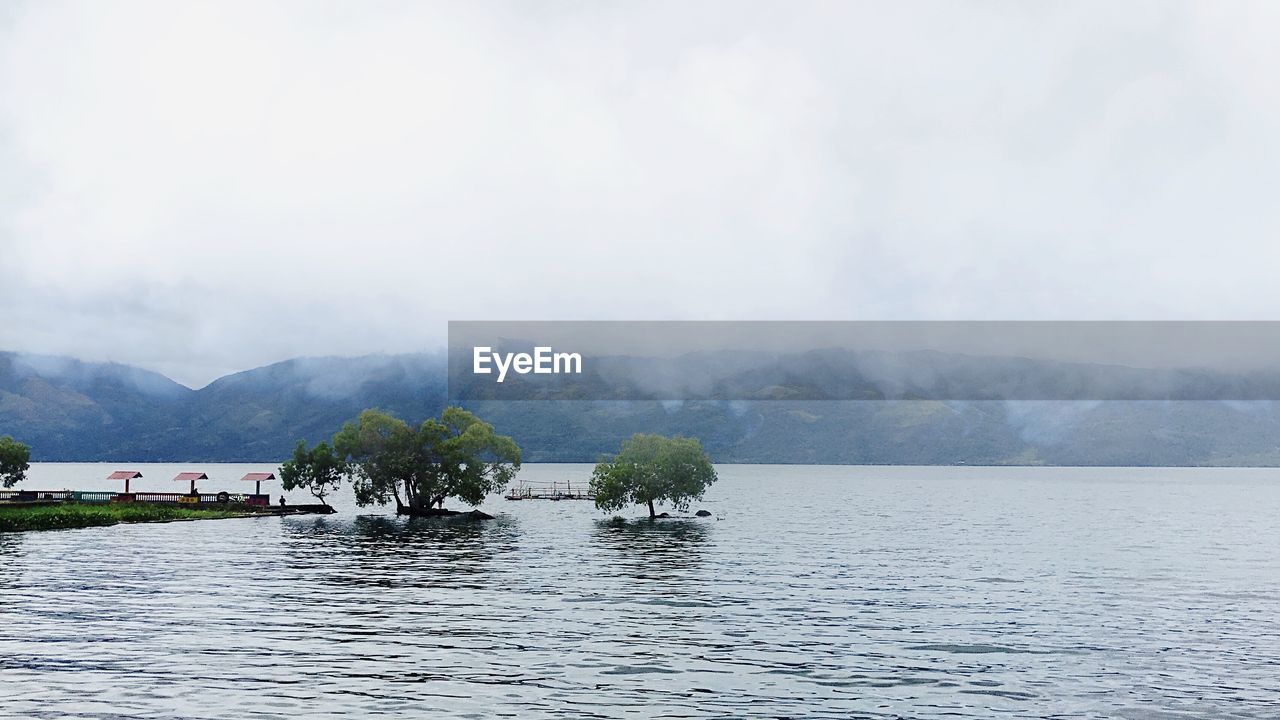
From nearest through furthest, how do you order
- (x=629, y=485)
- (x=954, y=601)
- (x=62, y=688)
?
(x=62, y=688) < (x=954, y=601) < (x=629, y=485)

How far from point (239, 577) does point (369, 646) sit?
109 ft

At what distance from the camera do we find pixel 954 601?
71938mm

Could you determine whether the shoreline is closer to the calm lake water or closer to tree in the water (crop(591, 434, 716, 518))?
the calm lake water

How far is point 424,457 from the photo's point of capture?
158m

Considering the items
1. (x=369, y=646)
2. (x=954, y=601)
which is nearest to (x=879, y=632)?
(x=954, y=601)

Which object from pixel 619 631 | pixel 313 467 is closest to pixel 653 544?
pixel 619 631

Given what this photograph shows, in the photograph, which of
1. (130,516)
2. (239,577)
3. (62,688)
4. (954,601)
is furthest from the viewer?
(130,516)

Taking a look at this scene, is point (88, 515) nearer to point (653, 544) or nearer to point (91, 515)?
point (91, 515)

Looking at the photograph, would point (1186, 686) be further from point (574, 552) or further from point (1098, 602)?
point (574, 552)

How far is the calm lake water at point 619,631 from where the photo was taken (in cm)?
4044

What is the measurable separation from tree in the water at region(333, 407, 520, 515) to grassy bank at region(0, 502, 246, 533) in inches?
814

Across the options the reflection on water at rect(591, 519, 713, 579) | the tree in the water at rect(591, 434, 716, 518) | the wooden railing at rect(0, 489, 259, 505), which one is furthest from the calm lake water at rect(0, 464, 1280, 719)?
the tree in the water at rect(591, 434, 716, 518)

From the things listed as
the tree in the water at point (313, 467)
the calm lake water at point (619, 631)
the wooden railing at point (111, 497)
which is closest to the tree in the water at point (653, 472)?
the tree in the water at point (313, 467)

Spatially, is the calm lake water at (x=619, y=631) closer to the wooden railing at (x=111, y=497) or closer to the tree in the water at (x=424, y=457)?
the wooden railing at (x=111, y=497)
